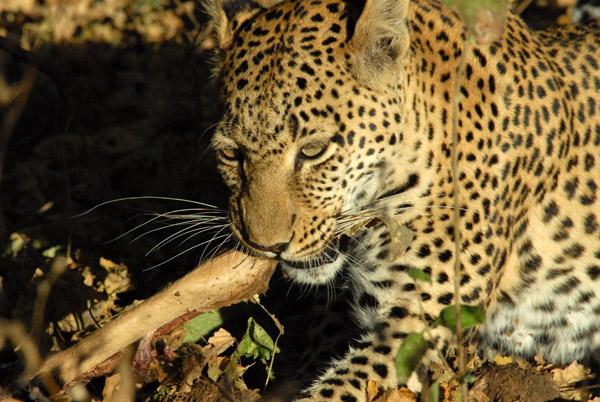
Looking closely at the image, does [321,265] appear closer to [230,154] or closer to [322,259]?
[322,259]

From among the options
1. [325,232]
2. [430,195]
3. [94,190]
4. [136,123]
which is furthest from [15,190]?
[430,195]

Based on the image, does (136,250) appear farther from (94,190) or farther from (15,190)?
(15,190)

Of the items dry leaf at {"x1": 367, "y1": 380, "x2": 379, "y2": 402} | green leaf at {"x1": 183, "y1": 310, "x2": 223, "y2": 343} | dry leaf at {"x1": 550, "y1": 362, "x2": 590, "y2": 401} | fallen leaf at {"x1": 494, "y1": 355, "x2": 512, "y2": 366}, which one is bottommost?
dry leaf at {"x1": 550, "y1": 362, "x2": 590, "y2": 401}

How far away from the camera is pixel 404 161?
4.43m

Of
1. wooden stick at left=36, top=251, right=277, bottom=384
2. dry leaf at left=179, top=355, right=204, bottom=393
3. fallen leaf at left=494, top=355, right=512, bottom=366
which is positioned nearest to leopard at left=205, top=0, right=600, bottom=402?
wooden stick at left=36, top=251, right=277, bottom=384

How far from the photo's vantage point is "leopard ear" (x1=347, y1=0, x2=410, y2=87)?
4047 millimetres

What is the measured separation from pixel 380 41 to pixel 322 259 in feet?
4.56

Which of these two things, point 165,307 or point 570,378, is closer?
point 165,307

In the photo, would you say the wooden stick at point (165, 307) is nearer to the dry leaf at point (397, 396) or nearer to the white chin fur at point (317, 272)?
the white chin fur at point (317, 272)

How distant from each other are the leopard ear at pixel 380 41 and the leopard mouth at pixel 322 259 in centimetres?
107

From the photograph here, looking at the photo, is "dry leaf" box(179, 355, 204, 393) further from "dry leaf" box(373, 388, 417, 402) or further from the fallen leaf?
the fallen leaf

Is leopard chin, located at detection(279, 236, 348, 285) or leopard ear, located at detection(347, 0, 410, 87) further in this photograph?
leopard chin, located at detection(279, 236, 348, 285)

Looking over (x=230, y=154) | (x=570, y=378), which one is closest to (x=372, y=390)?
(x=230, y=154)

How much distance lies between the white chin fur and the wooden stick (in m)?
0.17
